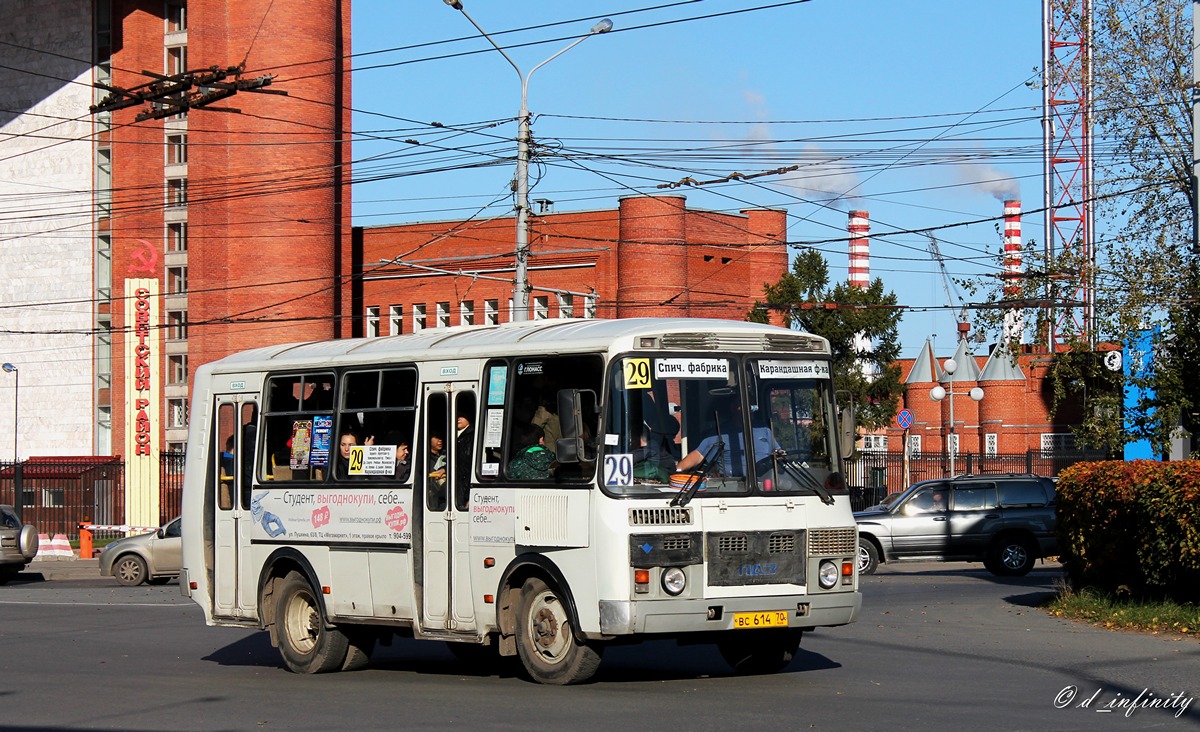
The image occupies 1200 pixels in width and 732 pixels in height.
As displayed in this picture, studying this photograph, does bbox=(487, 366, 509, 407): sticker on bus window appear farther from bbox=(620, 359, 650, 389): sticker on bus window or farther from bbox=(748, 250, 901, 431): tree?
bbox=(748, 250, 901, 431): tree

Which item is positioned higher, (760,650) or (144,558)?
(760,650)

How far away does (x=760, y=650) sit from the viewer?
1236cm

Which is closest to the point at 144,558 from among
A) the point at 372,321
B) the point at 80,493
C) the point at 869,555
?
the point at 869,555

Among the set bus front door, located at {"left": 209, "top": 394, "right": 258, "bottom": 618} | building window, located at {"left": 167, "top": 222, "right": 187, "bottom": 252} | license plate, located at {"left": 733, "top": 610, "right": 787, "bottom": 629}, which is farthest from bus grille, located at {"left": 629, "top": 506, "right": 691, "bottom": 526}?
building window, located at {"left": 167, "top": 222, "right": 187, "bottom": 252}

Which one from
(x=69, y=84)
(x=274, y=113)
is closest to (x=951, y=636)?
(x=274, y=113)

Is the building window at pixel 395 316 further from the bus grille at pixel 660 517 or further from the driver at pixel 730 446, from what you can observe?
the bus grille at pixel 660 517

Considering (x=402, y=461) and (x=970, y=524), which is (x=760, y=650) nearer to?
(x=402, y=461)

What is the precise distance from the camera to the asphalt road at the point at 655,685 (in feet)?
32.7

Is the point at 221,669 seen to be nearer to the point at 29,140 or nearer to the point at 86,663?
the point at 86,663

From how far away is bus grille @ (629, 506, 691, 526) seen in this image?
10.9m

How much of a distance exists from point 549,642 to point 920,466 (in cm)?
4094

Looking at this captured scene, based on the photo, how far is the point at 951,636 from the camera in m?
15.8

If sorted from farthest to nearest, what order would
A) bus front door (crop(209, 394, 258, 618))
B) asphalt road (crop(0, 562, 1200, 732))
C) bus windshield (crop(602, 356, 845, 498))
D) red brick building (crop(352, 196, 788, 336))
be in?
red brick building (crop(352, 196, 788, 336))
bus front door (crop(209, 394, 258, 618))
bus windshield (crop(602, 356, 845, 498))
asphalt road (crop(0, 562, 1200, 732))

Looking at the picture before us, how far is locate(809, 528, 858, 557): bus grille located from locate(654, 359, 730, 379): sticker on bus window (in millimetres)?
1378
